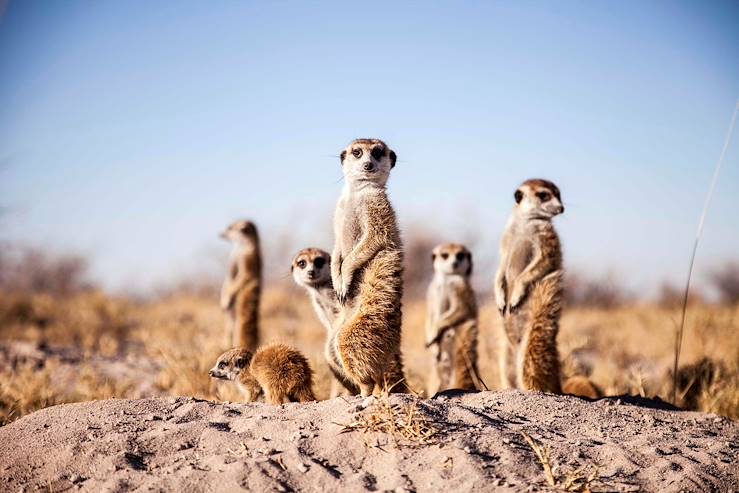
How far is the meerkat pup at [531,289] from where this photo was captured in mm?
5234

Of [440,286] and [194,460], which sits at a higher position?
[440,286]

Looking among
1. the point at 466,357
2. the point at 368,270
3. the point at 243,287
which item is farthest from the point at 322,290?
the point at 243,287

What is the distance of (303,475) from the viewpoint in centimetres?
291

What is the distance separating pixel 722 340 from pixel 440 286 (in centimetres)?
432

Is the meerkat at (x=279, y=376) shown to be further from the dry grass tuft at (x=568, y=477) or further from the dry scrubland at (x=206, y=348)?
the dry grass tuft at (x=568, y=477)

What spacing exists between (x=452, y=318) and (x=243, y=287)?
277cm

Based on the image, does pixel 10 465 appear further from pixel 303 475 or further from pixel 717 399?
pixel 717 399

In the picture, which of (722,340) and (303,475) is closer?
(303,475)

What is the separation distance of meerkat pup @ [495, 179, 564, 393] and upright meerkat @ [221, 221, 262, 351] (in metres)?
3.32

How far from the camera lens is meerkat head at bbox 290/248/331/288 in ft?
16.5

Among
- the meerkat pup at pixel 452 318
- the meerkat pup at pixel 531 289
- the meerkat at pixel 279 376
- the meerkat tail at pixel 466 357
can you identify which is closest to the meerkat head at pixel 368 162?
the meerkat at pixel 279 376

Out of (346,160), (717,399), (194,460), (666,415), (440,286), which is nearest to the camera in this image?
(194,460)

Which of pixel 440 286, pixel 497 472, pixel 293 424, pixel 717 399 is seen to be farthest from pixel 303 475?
pixel 440 286

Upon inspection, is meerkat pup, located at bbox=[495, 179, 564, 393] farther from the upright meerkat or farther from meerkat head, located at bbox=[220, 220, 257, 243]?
meerkat head, located at bbox=[220, 220, 257, 243]
